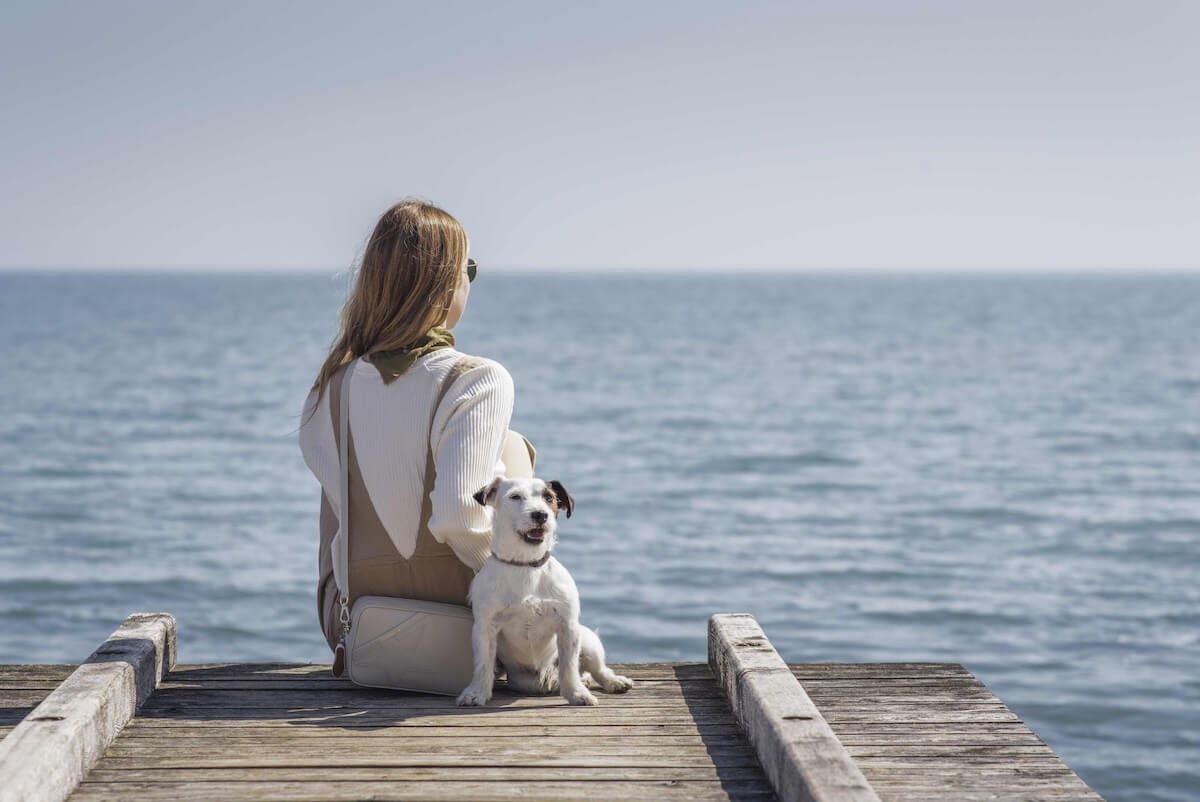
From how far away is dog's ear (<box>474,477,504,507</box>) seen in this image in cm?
431

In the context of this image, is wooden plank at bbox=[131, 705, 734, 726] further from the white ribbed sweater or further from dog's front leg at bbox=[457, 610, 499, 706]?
the white ribbed sweater

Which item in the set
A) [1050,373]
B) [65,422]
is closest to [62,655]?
[65,422]

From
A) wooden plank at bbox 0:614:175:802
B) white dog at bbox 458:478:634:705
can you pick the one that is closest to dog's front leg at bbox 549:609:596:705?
white dog at bbox 458:478:634:705

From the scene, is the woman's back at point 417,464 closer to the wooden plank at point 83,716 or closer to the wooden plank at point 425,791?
the wooden plank at point 83,716

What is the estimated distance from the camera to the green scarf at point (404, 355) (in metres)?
4.48

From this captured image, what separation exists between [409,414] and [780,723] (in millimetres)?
1645

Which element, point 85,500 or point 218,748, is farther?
point 85,500

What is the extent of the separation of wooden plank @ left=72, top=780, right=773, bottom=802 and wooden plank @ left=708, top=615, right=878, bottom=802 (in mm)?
172

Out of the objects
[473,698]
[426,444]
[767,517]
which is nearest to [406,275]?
[426,444]

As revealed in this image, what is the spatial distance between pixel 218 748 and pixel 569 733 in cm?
107

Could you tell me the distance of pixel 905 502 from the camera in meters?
19.3

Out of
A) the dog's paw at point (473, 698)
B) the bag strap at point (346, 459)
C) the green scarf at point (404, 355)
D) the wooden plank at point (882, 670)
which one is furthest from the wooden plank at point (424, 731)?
the green scarf at point (404, 355)

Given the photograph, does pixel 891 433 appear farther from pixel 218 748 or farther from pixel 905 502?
pixel 218 748

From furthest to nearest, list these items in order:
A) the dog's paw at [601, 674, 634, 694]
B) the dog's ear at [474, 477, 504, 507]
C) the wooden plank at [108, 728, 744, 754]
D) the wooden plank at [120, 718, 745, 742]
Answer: the dog's paw at [601, 674, 634, 694] < the dog's ear at [474, 477, 504, 507] < the wooden plank at [120, 718, 745, 742] < the wooden plank at [108, 728, 744, 754]
